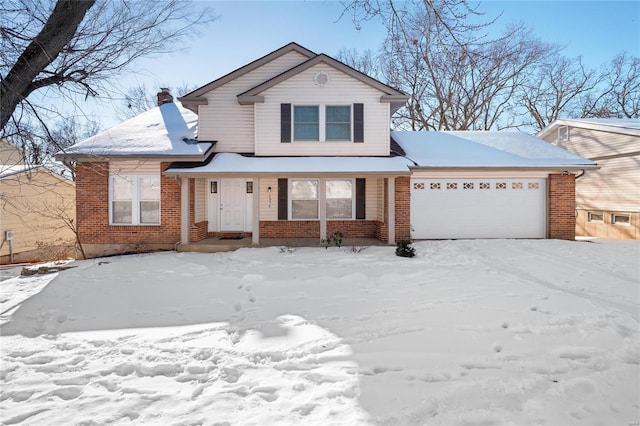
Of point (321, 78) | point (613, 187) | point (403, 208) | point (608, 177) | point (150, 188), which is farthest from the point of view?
point (608, 177)

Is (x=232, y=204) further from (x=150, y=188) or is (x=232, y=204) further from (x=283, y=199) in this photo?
(x=150, y=188)

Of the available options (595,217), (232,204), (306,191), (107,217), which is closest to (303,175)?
(306,191)

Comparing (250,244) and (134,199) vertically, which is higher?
(134,199)

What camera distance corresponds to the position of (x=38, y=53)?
3.85m

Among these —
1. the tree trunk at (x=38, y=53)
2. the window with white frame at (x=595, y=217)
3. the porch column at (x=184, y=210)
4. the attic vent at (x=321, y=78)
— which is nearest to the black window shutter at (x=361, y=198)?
the attic vent at (x=321, y=78)

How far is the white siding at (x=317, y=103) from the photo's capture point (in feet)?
36.9

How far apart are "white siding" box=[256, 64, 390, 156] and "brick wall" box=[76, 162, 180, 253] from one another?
3354 mm

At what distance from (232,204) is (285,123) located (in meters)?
3.50

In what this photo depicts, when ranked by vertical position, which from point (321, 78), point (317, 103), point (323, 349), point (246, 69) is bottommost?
point (323, 349)

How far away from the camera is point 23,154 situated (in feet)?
16.9

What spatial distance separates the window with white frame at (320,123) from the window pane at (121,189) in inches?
226

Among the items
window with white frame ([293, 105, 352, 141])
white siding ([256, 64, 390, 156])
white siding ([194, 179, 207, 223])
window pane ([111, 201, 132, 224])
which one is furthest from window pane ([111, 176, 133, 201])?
window with white frame ([293, 105, 352, 141])

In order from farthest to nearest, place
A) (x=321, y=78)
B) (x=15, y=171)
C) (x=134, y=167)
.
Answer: (x=15, y=171) < (x=321, y=78) < (x=134, y=167)

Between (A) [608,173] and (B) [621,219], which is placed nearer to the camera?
(B) [621,219]
